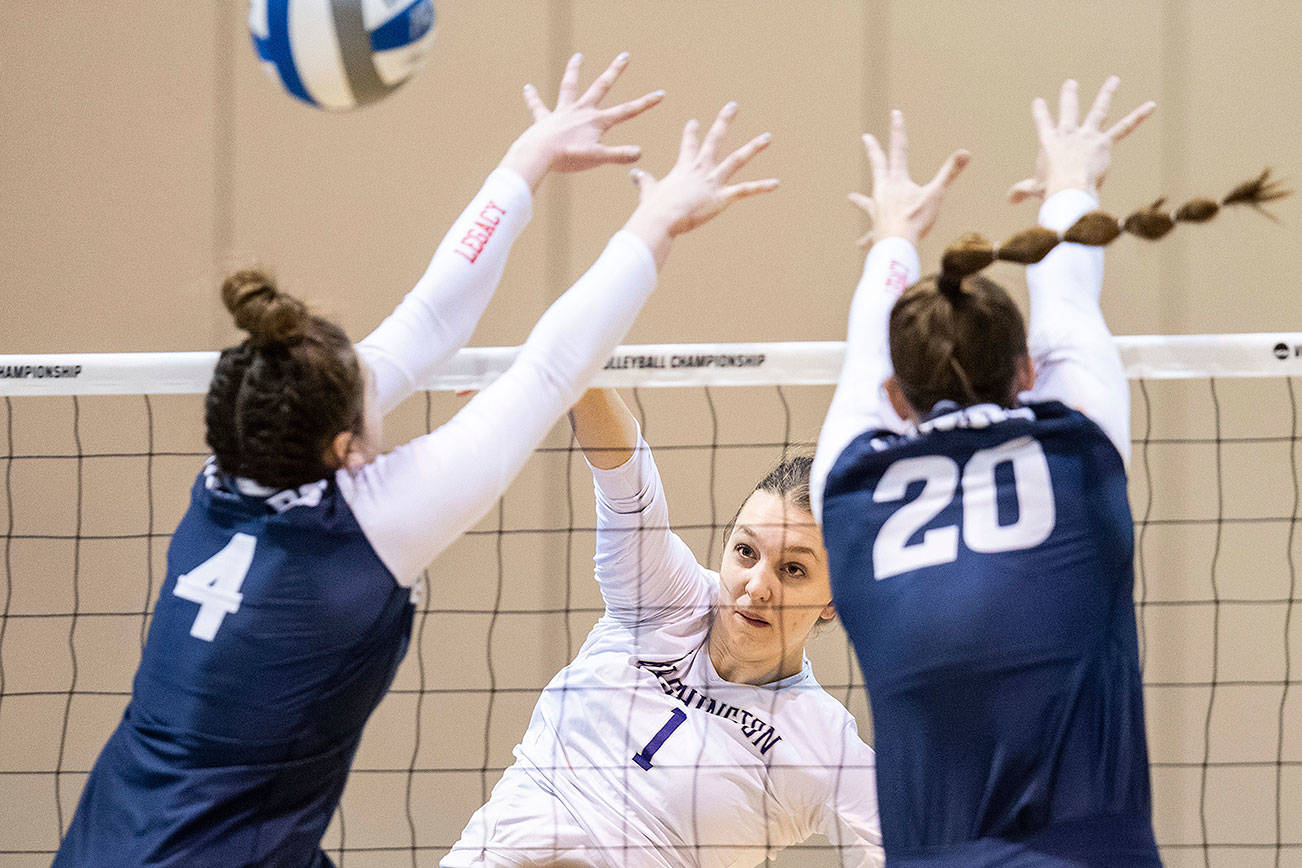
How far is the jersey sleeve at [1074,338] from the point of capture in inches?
67.6

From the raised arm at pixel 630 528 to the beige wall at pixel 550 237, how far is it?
1.80 meters

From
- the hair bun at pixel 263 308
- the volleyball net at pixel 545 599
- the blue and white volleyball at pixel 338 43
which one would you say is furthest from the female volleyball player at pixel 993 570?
the volleyball net at pixel 545 599

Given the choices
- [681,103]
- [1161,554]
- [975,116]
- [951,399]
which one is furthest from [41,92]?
[1161,554]

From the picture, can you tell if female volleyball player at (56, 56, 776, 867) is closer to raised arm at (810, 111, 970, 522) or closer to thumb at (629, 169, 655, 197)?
thumb at (629, 169, 655, 197)

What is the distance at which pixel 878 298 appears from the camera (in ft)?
6.10

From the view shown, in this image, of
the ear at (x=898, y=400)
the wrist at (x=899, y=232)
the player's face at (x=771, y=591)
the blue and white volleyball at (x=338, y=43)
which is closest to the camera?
the ear at (x=898, y=400)

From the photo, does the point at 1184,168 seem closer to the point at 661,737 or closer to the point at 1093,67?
the point at 1093,67

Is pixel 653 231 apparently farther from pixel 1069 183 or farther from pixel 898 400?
pixel 1069 183

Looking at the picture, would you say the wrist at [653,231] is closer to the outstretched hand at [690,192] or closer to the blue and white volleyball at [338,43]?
the outstretched hand at [690,192]

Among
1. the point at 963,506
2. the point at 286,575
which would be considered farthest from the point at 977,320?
the point at 286,575

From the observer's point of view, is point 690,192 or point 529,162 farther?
point 529,162

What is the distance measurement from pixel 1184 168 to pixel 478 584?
10.1 feet

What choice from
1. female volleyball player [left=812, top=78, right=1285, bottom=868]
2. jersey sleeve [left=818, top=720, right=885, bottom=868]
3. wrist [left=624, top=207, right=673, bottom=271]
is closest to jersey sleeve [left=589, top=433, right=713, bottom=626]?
jersey sleeve [left=818, top=720, right=885, bottom=868]

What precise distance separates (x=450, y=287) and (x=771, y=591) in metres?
1.07
